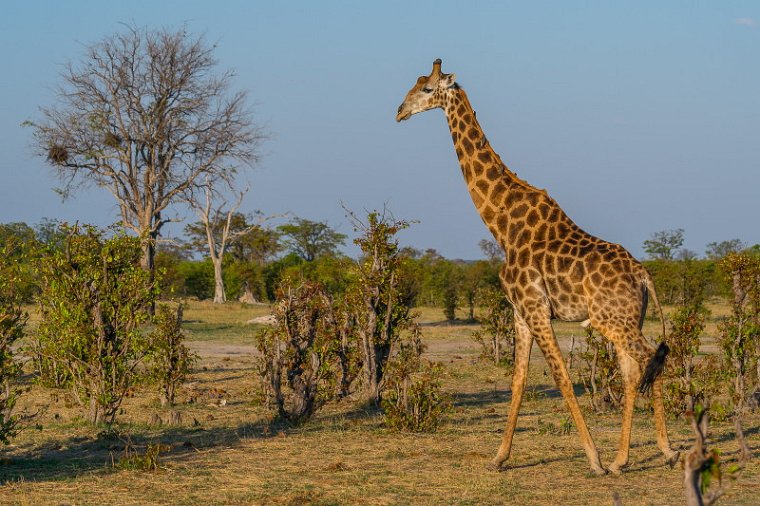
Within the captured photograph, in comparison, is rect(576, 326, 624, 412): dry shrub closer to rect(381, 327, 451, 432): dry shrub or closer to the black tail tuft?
rect(381, 327, 451, 432): dry shrub

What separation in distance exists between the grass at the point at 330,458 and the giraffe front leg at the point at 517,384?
0.19 m

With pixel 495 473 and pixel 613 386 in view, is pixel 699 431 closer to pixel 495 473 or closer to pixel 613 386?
pixel 495 473

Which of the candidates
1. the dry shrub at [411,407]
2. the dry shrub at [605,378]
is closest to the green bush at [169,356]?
the dry shrub at [411,407]

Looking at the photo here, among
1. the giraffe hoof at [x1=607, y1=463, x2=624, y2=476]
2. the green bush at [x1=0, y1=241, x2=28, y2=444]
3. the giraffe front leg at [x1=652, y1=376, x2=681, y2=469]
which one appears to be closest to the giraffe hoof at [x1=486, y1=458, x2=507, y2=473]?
the giraffe hoof at [x1=607, y1=463, x2=624, y2=476]

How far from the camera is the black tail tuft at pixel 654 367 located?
898 centimetres

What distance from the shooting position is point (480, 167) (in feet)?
34.6

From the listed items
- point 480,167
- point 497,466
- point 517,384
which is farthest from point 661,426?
point 480,167

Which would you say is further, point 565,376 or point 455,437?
point 455,437

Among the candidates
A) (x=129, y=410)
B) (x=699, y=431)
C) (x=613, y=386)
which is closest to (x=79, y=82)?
(x=129, y=410)

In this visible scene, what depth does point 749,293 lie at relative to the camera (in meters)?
14.0

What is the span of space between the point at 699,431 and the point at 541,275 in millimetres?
5538

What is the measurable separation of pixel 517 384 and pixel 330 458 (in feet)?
7.22

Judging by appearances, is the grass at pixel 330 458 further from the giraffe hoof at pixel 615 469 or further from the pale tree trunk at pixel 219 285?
the pale tree trunk at pixel 219 285

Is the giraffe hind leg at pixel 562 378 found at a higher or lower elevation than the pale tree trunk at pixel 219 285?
lower
